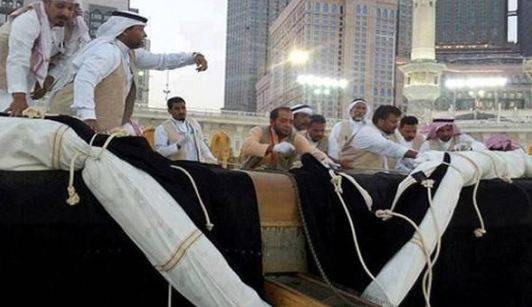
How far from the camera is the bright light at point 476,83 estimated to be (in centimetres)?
8250

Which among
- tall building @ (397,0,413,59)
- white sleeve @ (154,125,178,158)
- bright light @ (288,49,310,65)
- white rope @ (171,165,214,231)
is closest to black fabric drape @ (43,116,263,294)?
white rope @ (171,165,214,231)

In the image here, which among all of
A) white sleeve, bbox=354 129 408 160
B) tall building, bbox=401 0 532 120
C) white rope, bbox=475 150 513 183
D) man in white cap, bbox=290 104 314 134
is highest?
tall building, bbox=401 0 532 120

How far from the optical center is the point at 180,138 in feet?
21.0

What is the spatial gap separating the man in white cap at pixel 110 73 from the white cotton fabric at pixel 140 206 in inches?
48.8

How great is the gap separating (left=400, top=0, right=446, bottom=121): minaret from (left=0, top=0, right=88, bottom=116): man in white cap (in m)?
59.0

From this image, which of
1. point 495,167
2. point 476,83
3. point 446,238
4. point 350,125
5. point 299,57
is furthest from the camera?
point 476,83

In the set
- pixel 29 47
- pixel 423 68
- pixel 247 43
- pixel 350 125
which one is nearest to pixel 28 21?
pixel 29 47

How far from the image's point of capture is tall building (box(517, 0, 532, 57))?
104m

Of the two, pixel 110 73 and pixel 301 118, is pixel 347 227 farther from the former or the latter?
pixel 301 118

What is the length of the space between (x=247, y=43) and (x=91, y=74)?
4305 inches

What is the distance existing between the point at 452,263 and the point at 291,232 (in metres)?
0.74

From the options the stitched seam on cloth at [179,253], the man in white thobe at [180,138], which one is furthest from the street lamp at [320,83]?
the stitched seam on cloth at [179,253]

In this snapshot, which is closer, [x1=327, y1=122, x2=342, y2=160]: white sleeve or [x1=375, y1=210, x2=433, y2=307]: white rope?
[x1=375, y1=210, x2=433, y2=307]: white rope

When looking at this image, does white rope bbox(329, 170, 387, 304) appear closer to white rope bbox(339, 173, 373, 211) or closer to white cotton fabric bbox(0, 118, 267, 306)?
white rope bbox(339, 173, 373, 211)
